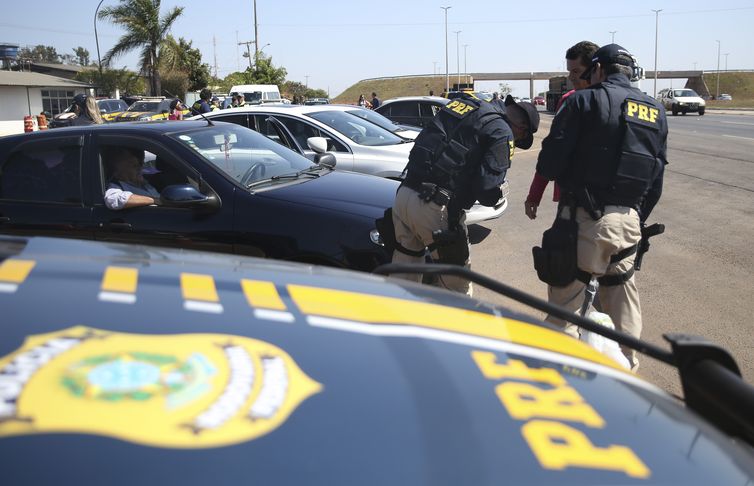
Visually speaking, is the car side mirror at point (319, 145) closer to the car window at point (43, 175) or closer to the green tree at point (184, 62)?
the car window at point (43, 175)

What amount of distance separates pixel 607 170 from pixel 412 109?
1317 centimetres

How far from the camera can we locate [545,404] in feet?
4.41

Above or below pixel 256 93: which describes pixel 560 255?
below

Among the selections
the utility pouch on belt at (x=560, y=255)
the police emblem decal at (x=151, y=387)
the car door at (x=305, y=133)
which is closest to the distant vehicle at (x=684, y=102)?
the car door at (x=305, y=133)

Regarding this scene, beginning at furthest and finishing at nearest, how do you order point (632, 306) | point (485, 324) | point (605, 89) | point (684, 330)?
point (684, 330)
point (632, 306)
point (605, 89)
point (485, 324)

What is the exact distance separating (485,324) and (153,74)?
163 feet

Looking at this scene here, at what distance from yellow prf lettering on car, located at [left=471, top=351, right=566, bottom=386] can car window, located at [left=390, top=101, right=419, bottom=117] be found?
15462 millimetres

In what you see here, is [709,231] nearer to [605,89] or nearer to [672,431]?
[605,89]

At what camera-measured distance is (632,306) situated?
4.03 m

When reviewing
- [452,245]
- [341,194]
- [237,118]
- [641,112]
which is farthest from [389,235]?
[237,118]

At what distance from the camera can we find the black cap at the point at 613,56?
3861 mm

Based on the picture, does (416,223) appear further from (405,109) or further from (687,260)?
(405,109)

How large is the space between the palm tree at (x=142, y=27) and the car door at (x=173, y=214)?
44.0 meters

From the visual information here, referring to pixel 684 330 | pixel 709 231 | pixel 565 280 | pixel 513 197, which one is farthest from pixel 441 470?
pixel 513 197
